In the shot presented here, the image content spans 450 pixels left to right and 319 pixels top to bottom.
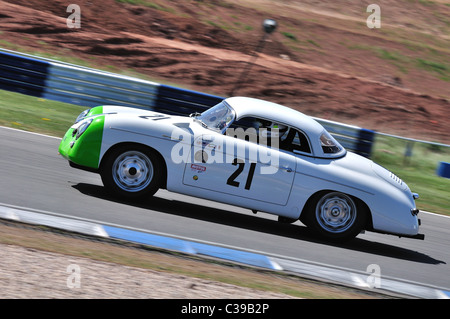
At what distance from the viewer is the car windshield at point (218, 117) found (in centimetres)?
775

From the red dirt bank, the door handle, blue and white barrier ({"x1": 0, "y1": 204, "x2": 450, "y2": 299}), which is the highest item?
the red dirt bank

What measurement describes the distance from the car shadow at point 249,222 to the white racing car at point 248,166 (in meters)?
0.25

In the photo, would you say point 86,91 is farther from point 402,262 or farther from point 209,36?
point 209,36

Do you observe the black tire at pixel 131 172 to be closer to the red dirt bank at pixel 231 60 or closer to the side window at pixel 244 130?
the side window at pixel 244 130

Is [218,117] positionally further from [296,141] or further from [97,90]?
[97,90]

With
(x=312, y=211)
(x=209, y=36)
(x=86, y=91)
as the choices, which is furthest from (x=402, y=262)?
(x=209, y=36)

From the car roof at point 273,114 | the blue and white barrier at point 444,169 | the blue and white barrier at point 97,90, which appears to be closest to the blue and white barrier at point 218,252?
the car roof at point 273,114

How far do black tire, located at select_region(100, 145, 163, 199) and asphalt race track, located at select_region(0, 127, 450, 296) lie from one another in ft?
0.58

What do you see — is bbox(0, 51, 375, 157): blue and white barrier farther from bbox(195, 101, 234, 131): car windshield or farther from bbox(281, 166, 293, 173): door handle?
bbox(281, 166, 293, 173): door handle

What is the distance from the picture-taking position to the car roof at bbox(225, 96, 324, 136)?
7801mm

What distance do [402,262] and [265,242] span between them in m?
1.74

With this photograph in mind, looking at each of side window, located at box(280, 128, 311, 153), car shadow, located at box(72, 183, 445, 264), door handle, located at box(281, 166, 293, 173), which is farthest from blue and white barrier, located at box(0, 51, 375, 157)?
door handle, located at box(281, 166, 293, 173)

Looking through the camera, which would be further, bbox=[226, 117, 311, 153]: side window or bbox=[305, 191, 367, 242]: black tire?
bbox=[305, 191, 367, 242]: black tire

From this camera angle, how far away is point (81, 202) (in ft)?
24.7
